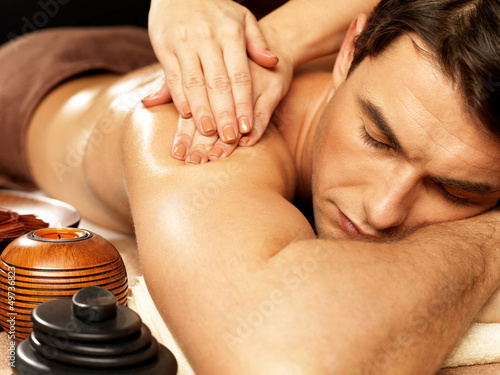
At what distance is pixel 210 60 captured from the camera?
3.89 ft

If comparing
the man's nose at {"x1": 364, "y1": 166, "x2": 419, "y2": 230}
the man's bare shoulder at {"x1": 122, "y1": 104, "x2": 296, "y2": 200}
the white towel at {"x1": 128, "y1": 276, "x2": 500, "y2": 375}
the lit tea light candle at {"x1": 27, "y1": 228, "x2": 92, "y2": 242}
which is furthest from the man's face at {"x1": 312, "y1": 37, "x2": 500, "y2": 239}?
the lit tea light candle at {"x1": 27, "y1": 228, "x2": 92, "y2": 242}

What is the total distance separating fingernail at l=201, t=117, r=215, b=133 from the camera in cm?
112

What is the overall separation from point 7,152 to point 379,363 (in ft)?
5.07

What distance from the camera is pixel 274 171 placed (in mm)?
1132

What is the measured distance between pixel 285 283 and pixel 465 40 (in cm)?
52

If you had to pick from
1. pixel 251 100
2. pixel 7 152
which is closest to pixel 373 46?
pixel 251 100

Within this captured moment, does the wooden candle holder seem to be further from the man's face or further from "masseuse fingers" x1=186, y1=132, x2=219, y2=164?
the man's face

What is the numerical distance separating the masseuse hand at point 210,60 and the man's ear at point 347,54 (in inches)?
6.5

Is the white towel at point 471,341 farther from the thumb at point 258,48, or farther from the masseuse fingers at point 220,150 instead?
the thumb at point 258,48

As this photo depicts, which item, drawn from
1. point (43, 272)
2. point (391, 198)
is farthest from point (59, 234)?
point (391, 198)

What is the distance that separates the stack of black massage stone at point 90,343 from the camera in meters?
0.72

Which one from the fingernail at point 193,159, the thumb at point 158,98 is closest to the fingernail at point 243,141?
the fingernail at point 193,159

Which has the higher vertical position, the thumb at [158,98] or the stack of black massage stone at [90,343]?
the thumb at [158,98]

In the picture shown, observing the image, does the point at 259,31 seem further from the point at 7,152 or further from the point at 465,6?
the point at 7,152
